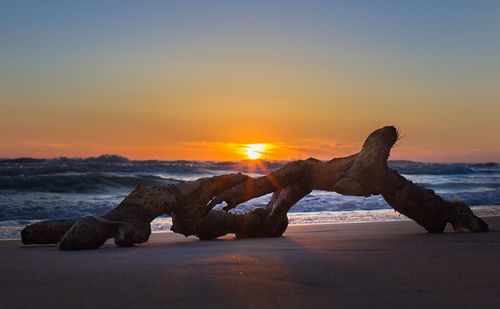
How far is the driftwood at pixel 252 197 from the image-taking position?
4.96m

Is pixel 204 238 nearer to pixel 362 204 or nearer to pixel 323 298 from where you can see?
pixel 323 298

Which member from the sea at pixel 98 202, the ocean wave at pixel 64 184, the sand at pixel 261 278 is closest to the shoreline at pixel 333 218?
the sea at pixel 98 202

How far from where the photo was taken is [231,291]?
2.45 metres

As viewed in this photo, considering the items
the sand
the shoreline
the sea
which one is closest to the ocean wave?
the sea

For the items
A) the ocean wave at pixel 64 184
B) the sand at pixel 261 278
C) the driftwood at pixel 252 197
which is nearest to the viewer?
the sand at pixel 261 278

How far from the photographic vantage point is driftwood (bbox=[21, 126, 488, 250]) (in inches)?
195

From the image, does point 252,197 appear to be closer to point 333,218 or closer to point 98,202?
point 333,218

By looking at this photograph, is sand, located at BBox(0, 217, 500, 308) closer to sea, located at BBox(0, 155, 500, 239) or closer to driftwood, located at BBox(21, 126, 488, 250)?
driftwood, located at BBox(21, 126, 488, 250)

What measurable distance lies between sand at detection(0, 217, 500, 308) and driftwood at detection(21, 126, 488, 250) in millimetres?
782

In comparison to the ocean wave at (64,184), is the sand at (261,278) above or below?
below

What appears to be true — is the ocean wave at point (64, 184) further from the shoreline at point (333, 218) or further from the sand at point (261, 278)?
the sand at point (261, 278)

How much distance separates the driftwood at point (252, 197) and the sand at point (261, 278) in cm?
78

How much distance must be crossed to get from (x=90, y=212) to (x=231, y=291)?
8.57 meters

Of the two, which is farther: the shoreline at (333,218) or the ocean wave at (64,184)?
the ocean wave at (64,184)
